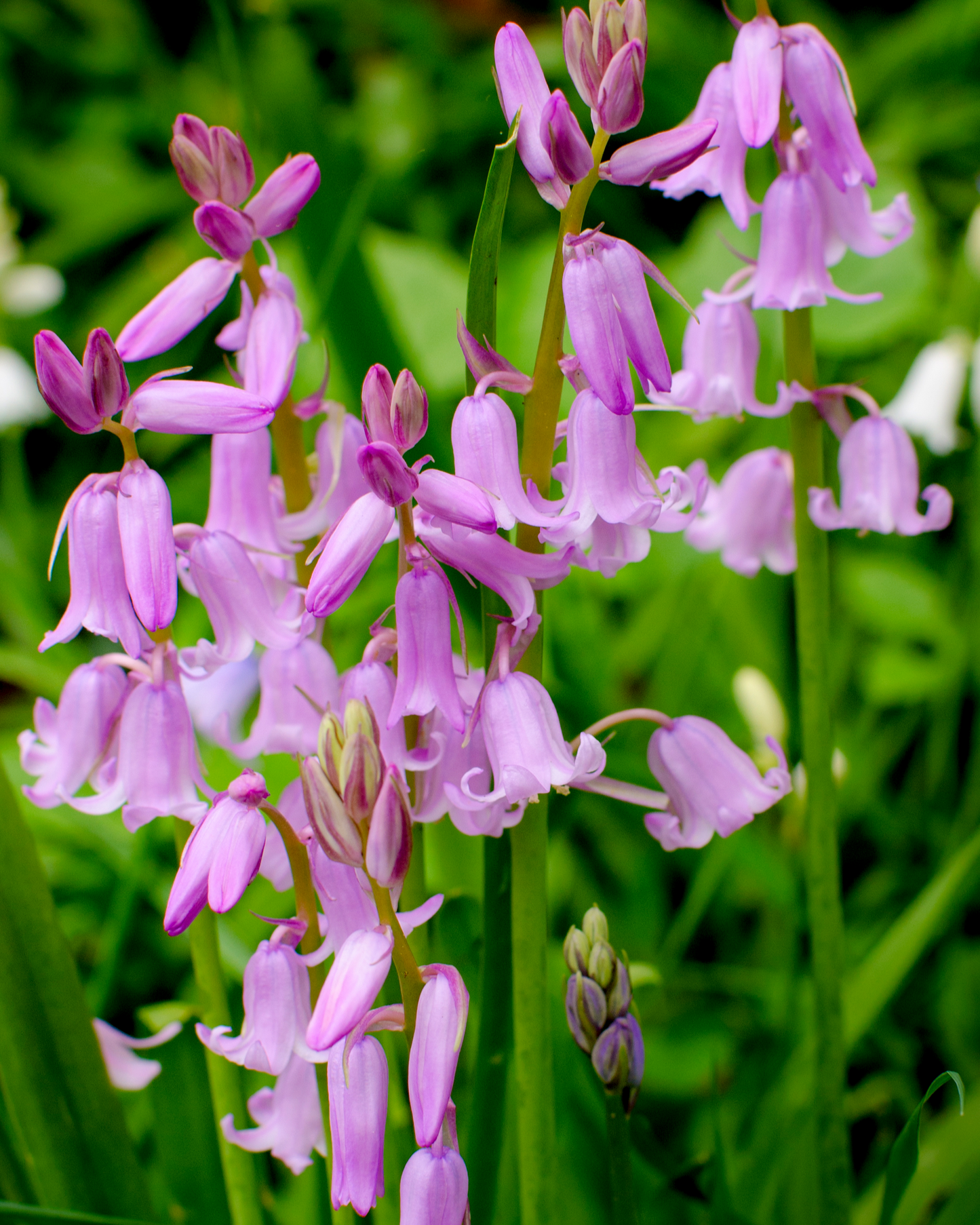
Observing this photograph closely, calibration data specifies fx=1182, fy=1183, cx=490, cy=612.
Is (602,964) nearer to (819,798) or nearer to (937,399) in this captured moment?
(819,798)

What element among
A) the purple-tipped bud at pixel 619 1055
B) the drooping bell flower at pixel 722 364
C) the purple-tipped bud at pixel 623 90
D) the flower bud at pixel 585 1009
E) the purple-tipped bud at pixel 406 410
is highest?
the purple-tipped bud at pixel 623 90

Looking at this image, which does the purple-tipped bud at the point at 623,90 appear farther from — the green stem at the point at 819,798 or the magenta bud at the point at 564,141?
the green stem at the point at 819,798

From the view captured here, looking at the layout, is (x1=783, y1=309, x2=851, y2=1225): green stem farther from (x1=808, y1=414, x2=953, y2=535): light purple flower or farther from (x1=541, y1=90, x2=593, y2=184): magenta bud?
(x1=541, y1=90, x2=593, y2=184): magenta bud

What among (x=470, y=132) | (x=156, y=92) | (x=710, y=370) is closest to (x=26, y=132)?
(x=156, y=92)

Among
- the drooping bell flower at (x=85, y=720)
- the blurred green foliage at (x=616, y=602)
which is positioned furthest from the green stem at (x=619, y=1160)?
the drooping bell flower at (x=85, y=720)

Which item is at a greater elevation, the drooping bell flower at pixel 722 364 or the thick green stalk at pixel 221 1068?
the drooping bell flower at pixel 722 364

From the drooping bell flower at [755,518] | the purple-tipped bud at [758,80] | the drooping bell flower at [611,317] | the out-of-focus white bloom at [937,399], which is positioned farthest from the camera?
the out-of-focus white bloom at [937,399]
